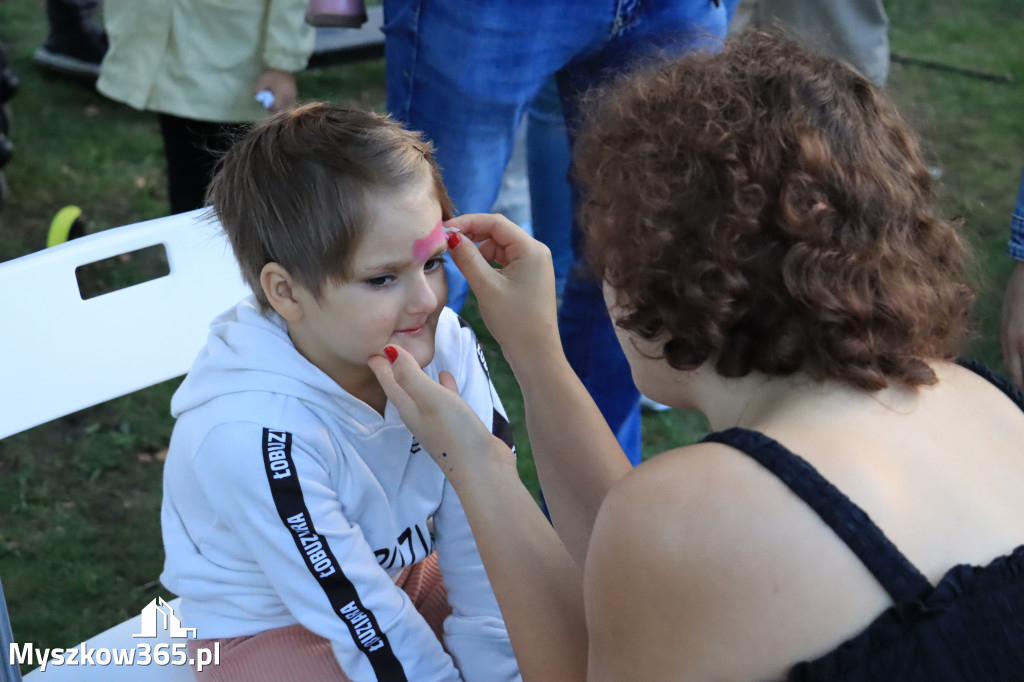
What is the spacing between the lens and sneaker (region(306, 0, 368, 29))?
229cm

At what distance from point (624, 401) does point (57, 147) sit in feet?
10.2

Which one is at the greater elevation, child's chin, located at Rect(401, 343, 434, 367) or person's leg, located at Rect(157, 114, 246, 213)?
child's chin, located at Rect(401, 343, 434, 367)

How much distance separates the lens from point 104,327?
1593 millimetres

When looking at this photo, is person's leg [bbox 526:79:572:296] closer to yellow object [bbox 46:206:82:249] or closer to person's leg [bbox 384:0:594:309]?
person's leg [bbox 384:0:594:309]

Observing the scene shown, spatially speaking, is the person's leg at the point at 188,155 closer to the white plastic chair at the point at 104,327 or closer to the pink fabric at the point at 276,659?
the white plastic chair at the point at 104,327

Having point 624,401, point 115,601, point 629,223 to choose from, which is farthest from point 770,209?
point 115,601

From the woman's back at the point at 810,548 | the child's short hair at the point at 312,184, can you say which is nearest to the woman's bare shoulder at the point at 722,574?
the woman's back at the point at 810,548

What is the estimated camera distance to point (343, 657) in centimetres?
134

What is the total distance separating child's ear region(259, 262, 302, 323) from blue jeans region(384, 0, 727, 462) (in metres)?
0.64

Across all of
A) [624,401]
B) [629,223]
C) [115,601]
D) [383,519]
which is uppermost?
[629,223]

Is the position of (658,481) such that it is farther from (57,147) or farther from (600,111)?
(57,147)

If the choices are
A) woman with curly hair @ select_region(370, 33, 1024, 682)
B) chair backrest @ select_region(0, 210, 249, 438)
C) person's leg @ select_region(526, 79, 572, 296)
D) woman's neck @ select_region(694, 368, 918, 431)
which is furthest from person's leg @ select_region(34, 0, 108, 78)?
woman's neck @ select_region(694, 368, 918, 431)

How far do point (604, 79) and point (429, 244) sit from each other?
0.76m

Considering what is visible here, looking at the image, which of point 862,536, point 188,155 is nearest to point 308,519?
point 862,536
